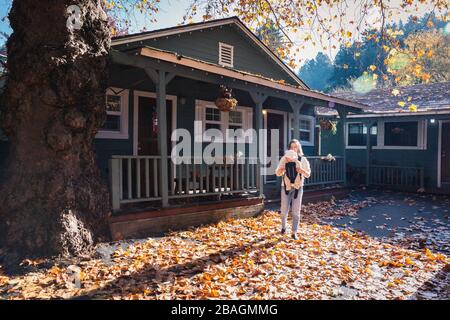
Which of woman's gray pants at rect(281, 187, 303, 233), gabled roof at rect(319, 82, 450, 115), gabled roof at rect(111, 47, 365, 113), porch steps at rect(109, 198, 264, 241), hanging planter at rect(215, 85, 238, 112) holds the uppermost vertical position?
gabled roof at rect(319, 82, 450, 115)

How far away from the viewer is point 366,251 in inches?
235

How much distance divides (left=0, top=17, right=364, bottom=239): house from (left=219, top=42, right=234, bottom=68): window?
0.03 metres

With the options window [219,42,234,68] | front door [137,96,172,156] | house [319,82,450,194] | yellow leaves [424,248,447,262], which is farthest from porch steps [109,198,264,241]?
house [319,82,450,194]

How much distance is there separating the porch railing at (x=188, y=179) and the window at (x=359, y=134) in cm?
951

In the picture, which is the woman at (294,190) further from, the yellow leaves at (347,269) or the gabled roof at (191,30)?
the gabled roof at (191,30)

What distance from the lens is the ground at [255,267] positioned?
3986 mm

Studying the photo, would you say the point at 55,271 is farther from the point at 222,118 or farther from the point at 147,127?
the point at 222,118

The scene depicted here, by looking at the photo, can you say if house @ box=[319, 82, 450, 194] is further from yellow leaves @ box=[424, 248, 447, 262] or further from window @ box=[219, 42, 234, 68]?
yellow leaves @ box=[424, 248, 447, 262]

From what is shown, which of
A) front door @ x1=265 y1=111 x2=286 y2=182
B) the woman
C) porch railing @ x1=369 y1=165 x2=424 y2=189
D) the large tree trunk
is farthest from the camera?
porch railing @ x1=369 y1=165 x2=424 y2=189

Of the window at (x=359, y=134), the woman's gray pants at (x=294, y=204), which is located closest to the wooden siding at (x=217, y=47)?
the window at (x=359, y=134)

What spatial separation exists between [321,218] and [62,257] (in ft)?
21.0

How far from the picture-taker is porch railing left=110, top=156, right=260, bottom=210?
652cm

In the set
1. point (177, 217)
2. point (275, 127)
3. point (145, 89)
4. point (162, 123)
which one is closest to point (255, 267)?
point (177, 217)
